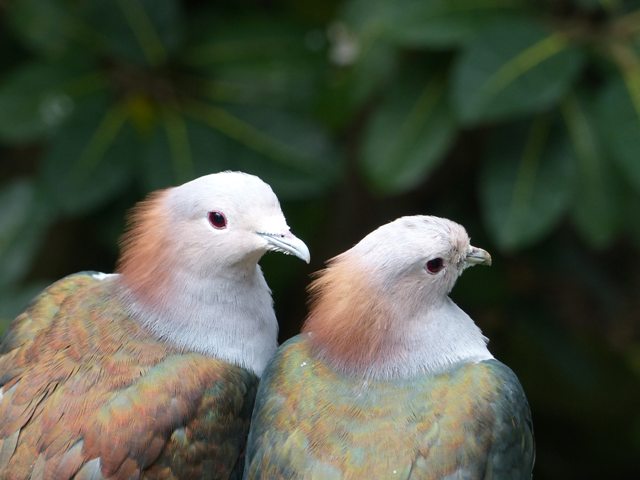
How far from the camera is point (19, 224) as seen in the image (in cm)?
418

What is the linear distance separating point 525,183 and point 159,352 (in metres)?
2.02

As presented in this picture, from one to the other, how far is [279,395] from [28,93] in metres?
2.30

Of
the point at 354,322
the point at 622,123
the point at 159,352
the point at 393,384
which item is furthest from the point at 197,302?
the point at 622,123

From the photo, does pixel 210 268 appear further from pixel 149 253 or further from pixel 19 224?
pixel 19 224

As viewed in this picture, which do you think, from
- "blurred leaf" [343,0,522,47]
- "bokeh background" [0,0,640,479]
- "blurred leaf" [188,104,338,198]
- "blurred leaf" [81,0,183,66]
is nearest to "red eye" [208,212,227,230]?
"bokeh background" [0,0,640,479]

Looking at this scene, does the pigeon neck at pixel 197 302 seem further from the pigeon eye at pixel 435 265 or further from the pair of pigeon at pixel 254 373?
the pigeon eye at pixel 435 265

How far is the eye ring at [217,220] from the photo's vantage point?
270 centimetres

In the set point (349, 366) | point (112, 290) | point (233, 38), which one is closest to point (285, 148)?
point (233, 38)

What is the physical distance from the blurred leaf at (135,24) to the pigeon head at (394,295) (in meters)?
2.09

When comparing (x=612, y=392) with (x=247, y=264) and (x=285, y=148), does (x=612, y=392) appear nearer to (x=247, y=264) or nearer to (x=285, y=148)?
(x=285, y=148)

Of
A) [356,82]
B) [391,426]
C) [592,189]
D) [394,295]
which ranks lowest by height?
[391,426]

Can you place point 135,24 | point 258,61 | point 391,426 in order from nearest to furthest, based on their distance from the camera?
point 391,426
point 135,24
point 258,61

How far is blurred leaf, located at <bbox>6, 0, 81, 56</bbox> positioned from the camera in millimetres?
4316

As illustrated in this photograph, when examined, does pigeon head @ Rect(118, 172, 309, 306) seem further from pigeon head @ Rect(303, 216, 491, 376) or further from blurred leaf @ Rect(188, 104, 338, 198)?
blurred leaf @ Rect(188, 104, 338, 198)
